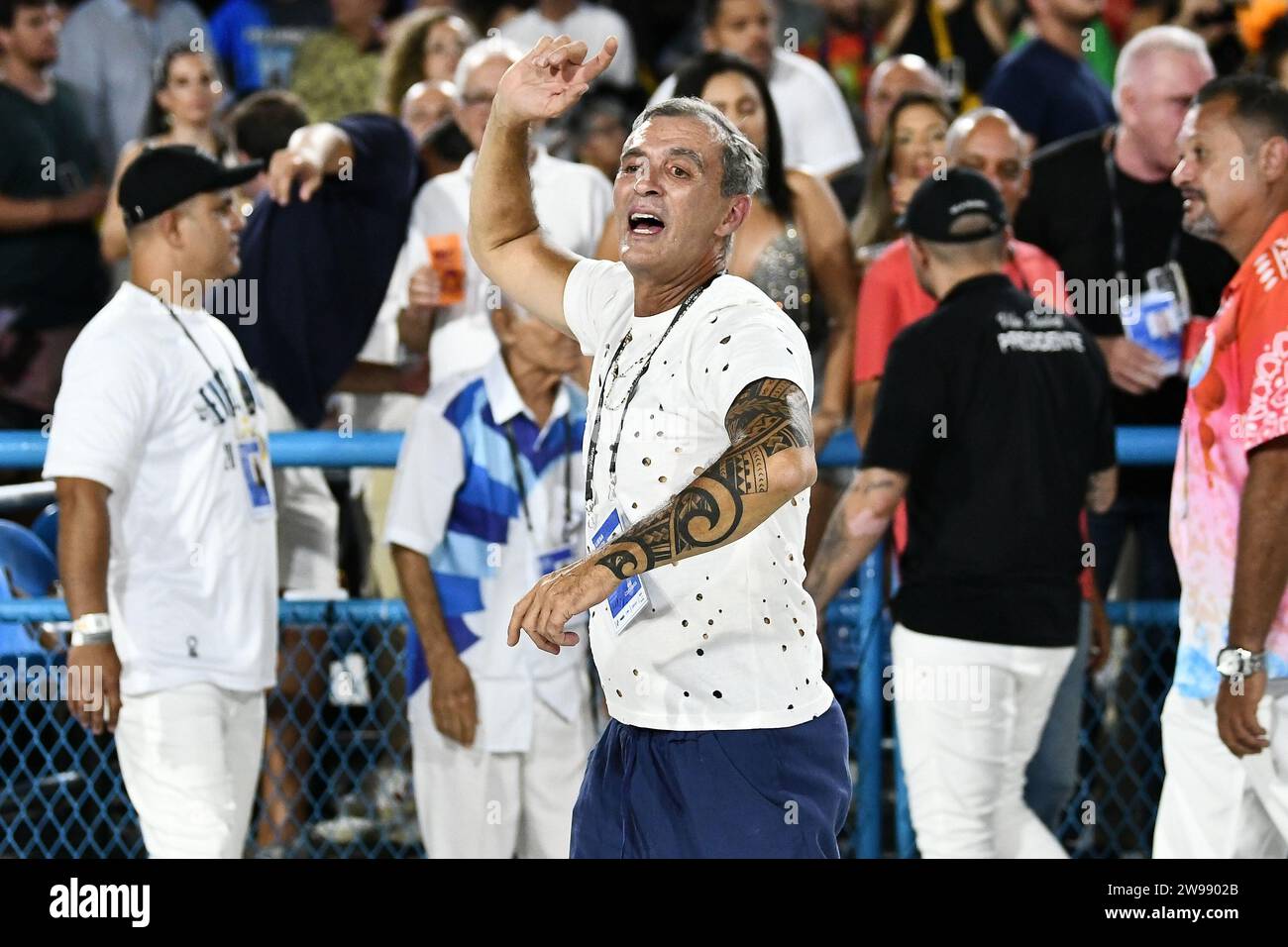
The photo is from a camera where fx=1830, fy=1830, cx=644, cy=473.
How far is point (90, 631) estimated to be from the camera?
13.2 ft

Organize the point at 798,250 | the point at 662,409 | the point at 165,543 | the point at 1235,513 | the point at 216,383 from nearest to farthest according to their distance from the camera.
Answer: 1. the point at 662,409
2. the point at 1235,513
3. the point at 165,543
4. the point at 216,383
5. the point at 798,250

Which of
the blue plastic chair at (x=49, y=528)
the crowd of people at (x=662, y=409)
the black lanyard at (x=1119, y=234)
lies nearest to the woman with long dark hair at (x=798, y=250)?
the crowd of people at (x=662, y=409)

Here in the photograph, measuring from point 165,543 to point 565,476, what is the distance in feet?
3.34

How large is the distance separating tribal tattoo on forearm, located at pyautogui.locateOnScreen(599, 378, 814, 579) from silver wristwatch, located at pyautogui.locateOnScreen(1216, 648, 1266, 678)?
1.62m

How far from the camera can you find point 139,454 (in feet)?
13.9

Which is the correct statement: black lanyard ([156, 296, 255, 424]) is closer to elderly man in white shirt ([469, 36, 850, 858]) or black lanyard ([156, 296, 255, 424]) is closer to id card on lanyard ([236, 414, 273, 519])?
id card on lanyard ([236, 414, 273, 519])

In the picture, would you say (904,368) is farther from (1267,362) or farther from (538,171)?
(538,171)

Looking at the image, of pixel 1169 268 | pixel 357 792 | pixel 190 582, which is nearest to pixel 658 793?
pixel 190 582

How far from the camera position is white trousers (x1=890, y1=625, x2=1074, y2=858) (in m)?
4.48

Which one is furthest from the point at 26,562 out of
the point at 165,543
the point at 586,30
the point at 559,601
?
the point at 586,30

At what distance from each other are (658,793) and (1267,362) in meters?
1.74

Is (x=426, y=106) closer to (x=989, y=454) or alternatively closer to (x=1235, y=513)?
(x=989, y=454)

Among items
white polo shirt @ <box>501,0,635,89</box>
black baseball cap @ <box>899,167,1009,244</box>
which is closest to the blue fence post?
black baseball cap @ <box>899,167,1009,244</box>

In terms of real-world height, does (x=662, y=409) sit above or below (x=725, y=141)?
below
